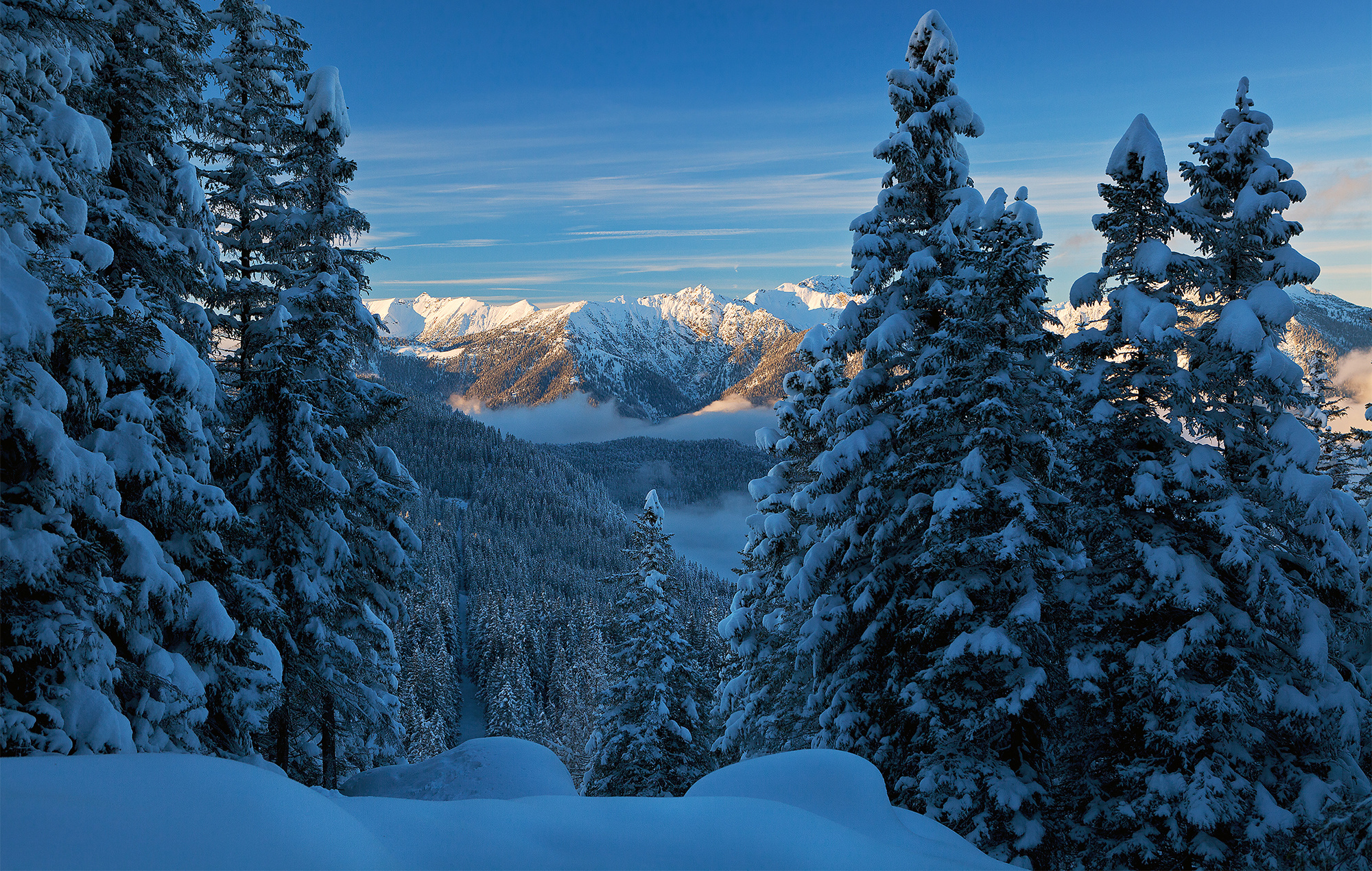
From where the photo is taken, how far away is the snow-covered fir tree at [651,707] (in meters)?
21.8

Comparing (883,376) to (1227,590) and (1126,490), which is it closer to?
(1126,490)

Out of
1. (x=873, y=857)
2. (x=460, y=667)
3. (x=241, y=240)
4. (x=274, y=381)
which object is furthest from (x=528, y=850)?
(x=460, y=667)

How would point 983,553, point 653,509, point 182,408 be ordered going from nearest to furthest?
point 182,408
point 983,553
point 653,509

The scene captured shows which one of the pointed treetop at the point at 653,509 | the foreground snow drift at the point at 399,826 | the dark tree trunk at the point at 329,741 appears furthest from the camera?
the pointed treetop at the point at 653,509

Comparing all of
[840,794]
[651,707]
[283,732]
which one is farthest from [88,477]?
[651,707]

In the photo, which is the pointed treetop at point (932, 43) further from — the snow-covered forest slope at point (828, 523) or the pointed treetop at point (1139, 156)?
the pointed treetop at point (1139, 156)

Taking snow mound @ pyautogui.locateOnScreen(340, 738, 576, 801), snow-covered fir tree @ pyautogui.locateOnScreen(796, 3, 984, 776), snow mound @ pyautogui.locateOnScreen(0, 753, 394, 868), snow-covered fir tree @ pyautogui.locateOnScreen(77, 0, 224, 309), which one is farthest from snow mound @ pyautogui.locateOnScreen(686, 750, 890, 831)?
snow-covered fir tree @ pyautogui.locateOnScreen(77, 0, 224, 309)

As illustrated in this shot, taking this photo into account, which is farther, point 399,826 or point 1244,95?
point 1244,95

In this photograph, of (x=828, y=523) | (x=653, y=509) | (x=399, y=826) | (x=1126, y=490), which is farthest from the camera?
(x=653, y=509)

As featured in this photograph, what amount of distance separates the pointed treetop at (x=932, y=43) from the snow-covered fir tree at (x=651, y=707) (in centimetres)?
1549

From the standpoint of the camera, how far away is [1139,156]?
1167cm

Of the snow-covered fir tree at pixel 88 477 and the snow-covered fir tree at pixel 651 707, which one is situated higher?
the snow-covered fir tree at pixel 88 477

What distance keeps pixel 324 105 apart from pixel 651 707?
17.7 metres

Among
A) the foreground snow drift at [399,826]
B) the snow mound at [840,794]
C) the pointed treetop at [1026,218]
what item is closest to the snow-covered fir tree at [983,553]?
the pointed treetop at [1026,218]
